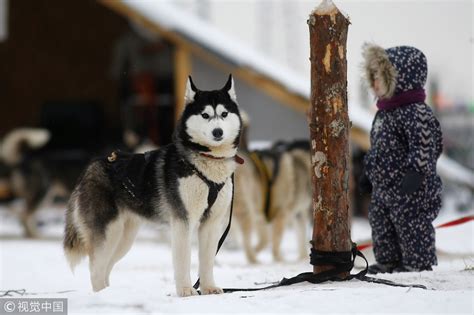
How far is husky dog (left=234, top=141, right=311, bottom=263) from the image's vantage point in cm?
820

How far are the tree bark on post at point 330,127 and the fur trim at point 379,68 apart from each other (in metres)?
0.64

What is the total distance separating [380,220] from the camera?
5.38 metres

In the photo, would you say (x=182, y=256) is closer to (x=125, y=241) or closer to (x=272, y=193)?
(x=125, y=241)

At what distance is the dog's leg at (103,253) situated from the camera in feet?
15.6

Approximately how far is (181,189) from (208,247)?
400 millimetres

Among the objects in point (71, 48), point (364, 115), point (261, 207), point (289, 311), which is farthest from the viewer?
point (71, 48)

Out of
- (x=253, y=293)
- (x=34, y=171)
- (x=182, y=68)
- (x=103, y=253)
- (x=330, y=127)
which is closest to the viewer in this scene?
(x=253, y=293)

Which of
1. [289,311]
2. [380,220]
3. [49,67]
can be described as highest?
[49,67]

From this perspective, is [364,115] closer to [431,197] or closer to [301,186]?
[301,186]

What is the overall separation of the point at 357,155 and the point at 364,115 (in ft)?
2.84

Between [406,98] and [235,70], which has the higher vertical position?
[235,70]

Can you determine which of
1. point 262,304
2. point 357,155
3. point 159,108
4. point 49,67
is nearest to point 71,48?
point 49,67

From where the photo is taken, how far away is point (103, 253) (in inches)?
189

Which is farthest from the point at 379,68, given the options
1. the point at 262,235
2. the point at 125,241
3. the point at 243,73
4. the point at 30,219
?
the point at 30,219
